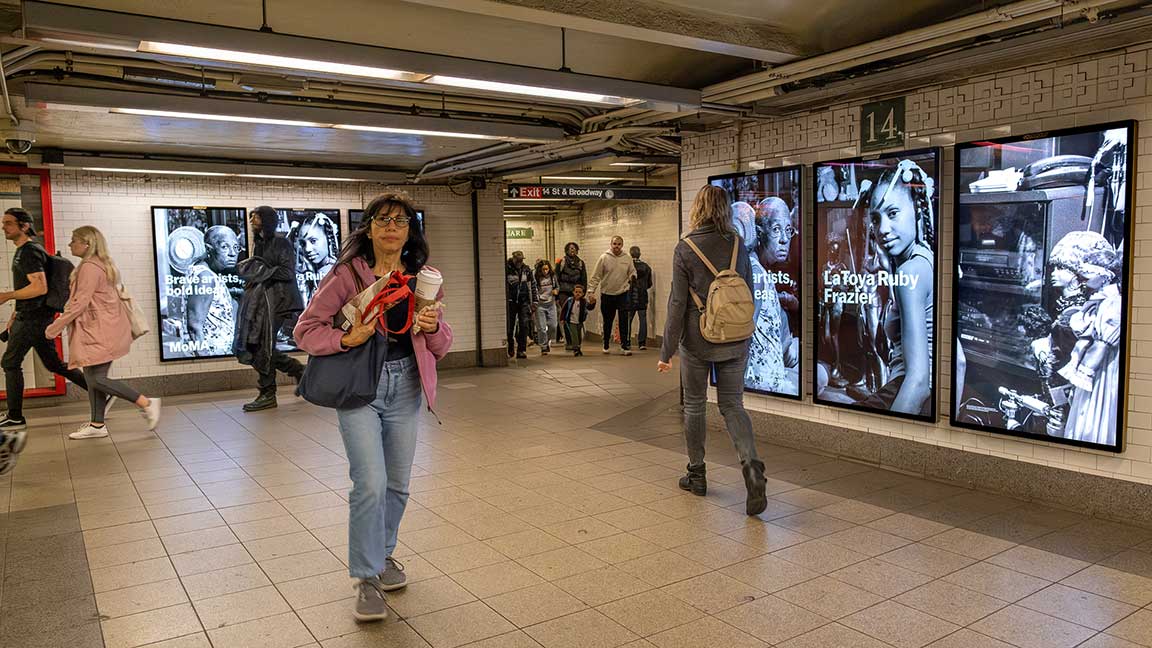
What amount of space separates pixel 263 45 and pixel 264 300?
5.01 meters

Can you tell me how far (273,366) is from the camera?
8773 mm

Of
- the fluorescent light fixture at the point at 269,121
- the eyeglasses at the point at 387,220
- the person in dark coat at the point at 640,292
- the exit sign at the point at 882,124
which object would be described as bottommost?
the person in dark coat at the point at 640,292

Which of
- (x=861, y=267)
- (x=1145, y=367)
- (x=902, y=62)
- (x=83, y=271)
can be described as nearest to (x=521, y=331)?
Result: (x=83, y=271)

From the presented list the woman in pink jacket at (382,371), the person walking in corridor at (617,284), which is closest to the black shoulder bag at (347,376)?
the woman in pink jacket at (382,371)

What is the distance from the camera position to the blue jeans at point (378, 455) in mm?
3307

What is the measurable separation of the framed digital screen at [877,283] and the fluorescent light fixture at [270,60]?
3230 millimetres

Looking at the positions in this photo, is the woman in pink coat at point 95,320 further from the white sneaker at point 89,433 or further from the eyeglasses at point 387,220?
the eyeglasses at point 387,220

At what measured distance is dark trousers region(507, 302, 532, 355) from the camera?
13500 mm

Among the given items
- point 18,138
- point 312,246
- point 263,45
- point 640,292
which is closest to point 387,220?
point 263,45

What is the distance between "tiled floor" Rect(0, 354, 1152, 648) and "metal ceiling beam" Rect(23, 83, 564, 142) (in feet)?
8.50

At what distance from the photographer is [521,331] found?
531 inches

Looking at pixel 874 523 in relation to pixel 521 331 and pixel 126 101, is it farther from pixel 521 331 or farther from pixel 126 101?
pixel 521 331

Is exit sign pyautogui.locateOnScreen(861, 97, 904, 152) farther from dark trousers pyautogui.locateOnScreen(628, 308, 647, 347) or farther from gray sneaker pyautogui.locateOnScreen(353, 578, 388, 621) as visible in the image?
dark trousers pyautogui.locateOnScreen(628, 308, 647, 347)

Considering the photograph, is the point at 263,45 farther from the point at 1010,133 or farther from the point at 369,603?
the point at 1010,133
